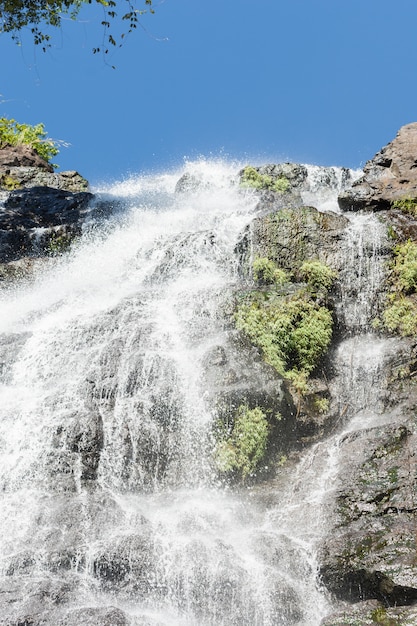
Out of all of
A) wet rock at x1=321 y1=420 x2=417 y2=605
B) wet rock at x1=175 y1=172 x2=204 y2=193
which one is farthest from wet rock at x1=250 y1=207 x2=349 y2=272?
wet rock at x1=175 y1=172 x2=204 y2=193

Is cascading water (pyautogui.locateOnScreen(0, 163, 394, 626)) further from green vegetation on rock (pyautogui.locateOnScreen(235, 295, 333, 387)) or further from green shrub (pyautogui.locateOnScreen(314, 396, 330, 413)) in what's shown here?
green vegetation on rock (pyautogui.locateOnScreen(235, 295, 333, 387))

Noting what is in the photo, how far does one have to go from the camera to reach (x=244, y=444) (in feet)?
38.8

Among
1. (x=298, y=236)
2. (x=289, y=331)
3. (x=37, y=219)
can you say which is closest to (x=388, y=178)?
(x=298, y=236)

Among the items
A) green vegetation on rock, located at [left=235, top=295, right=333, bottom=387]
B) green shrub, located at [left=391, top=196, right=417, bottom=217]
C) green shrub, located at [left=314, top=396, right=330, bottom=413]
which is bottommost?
green shrub, located at [left=314, top=396, right=330, bottom=413]

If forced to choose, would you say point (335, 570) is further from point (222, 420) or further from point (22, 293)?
point (22, 293)

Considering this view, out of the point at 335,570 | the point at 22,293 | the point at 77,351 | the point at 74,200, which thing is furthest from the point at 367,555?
the point at 74,200

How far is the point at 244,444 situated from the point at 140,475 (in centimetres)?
233

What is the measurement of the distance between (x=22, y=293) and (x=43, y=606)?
14.0 metres

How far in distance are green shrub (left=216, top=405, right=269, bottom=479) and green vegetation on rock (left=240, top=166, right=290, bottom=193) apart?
56.7 feet

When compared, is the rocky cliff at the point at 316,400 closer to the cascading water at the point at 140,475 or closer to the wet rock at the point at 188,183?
the cascading water at the point at 140,475

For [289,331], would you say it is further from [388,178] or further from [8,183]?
[8,183]

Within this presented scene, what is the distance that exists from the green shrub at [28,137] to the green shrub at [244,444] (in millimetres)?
28901

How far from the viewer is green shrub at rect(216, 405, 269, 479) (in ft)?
38.4

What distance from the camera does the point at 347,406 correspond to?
12984mm
